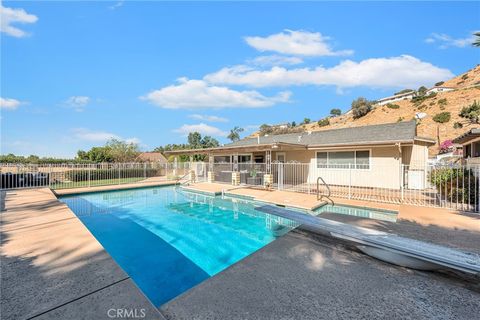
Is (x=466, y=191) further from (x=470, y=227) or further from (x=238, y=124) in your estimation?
(x=238, y=124)

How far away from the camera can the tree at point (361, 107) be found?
53.7 m

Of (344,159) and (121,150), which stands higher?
(121,150)

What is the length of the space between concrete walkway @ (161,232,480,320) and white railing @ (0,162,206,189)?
615 inches

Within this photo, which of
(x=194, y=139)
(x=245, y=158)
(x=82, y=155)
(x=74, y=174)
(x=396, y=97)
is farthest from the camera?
(x=396, y=97)

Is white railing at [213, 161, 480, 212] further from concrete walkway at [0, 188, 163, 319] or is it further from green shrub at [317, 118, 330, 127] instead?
green shrub at [317, 118, 330, 127]

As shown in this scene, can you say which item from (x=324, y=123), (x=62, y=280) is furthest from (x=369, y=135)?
(x=324, y=123)

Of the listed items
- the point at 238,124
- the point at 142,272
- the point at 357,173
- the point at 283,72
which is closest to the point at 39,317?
the point at 142,272

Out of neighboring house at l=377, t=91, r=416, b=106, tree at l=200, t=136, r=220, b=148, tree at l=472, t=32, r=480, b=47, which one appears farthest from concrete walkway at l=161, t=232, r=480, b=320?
neighboring house at l=377, t=91, r=416, b=106

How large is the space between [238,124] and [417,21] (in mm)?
62378

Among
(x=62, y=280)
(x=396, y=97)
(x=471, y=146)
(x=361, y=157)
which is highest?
(x=396, y=97)

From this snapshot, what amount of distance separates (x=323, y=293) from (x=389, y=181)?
1183 cm

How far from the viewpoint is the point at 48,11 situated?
9094mm

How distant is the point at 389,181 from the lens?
12.0 metres

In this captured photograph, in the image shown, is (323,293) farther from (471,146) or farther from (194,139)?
(194,139)
